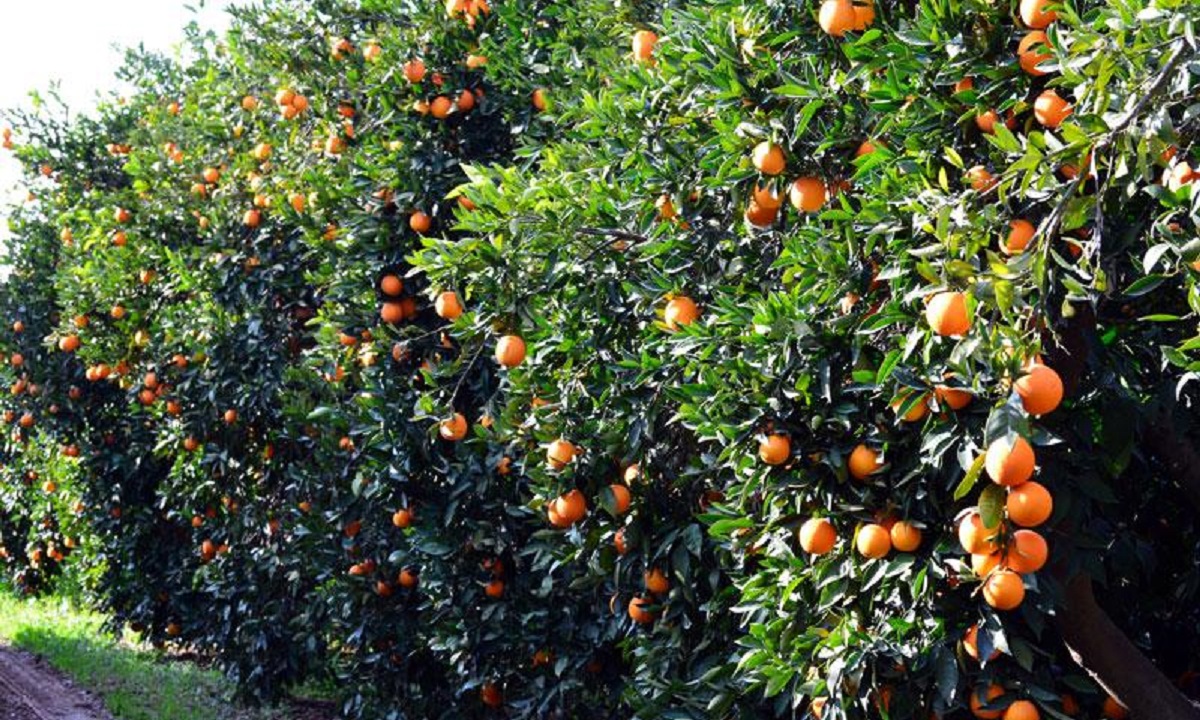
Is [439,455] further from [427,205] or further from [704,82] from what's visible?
[704,82]

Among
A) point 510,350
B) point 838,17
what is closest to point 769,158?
point 838,17

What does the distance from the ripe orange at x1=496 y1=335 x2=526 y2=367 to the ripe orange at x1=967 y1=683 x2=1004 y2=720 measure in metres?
1.54

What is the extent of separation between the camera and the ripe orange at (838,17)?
8.96 ft

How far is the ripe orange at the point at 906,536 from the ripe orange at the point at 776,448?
28cm

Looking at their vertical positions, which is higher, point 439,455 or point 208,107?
point 208,107

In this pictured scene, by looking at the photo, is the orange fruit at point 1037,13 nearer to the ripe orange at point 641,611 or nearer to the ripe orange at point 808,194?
the ripe orange at point 808,194

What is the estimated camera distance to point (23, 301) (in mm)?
9805

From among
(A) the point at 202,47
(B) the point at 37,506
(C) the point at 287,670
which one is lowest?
(C) the point at 287,670

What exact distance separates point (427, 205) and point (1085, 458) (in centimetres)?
333

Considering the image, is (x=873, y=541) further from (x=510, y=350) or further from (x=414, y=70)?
(x=414, y=70)

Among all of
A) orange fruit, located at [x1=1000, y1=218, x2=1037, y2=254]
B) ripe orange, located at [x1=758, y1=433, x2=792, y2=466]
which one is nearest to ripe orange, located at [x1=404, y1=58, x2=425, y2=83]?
ripe orange, located at [x1=758, y1=433, x2=792, y2=466]

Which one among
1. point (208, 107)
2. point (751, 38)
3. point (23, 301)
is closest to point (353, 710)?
point (208, 107)

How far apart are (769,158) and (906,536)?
0.86 meters

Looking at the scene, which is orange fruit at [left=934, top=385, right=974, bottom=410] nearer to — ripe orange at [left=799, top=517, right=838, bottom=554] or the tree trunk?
ripe orange at [left=799, top=517, right=838, bottom=554]
